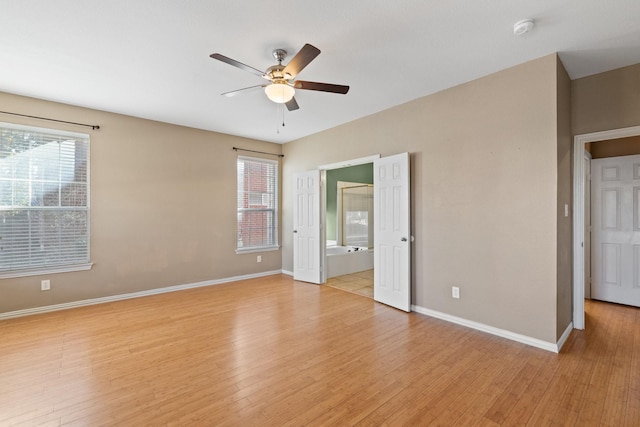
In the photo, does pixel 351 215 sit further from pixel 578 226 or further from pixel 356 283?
pixel 578 226

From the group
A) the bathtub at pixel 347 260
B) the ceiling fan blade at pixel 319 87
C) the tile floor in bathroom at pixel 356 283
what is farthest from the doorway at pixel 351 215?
the ceiling fan blade at pixel 319 87

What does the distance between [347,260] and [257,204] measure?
6.88 ft

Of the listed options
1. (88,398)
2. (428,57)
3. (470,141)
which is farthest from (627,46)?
(88,398)

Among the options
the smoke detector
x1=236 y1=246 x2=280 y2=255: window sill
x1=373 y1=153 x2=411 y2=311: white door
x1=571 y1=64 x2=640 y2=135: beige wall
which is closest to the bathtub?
x1=236 y1=246 x2=280 y2=255: window sill

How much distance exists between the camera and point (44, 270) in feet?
12.1

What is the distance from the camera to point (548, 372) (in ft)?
7.54

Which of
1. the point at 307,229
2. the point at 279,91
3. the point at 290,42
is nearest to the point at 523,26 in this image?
the point at 290,42

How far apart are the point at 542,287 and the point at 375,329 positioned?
5.35 ft

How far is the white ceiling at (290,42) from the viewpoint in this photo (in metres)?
2.06

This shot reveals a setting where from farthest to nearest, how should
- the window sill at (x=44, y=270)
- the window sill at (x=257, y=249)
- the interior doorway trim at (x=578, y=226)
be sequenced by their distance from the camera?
the window sill at (x=257, y=249) < the window sill at (x=44, y=270) < the interior doorway trim at (x=578, y=226)

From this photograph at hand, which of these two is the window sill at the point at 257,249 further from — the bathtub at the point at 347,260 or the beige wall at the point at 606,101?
the beige wall at the point at 606,101

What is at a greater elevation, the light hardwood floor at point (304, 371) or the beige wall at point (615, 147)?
the beige wall at point (615, 147)

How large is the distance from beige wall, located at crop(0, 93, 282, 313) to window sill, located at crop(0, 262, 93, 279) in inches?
2.3

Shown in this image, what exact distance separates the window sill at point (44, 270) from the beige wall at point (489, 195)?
14.4 feet
